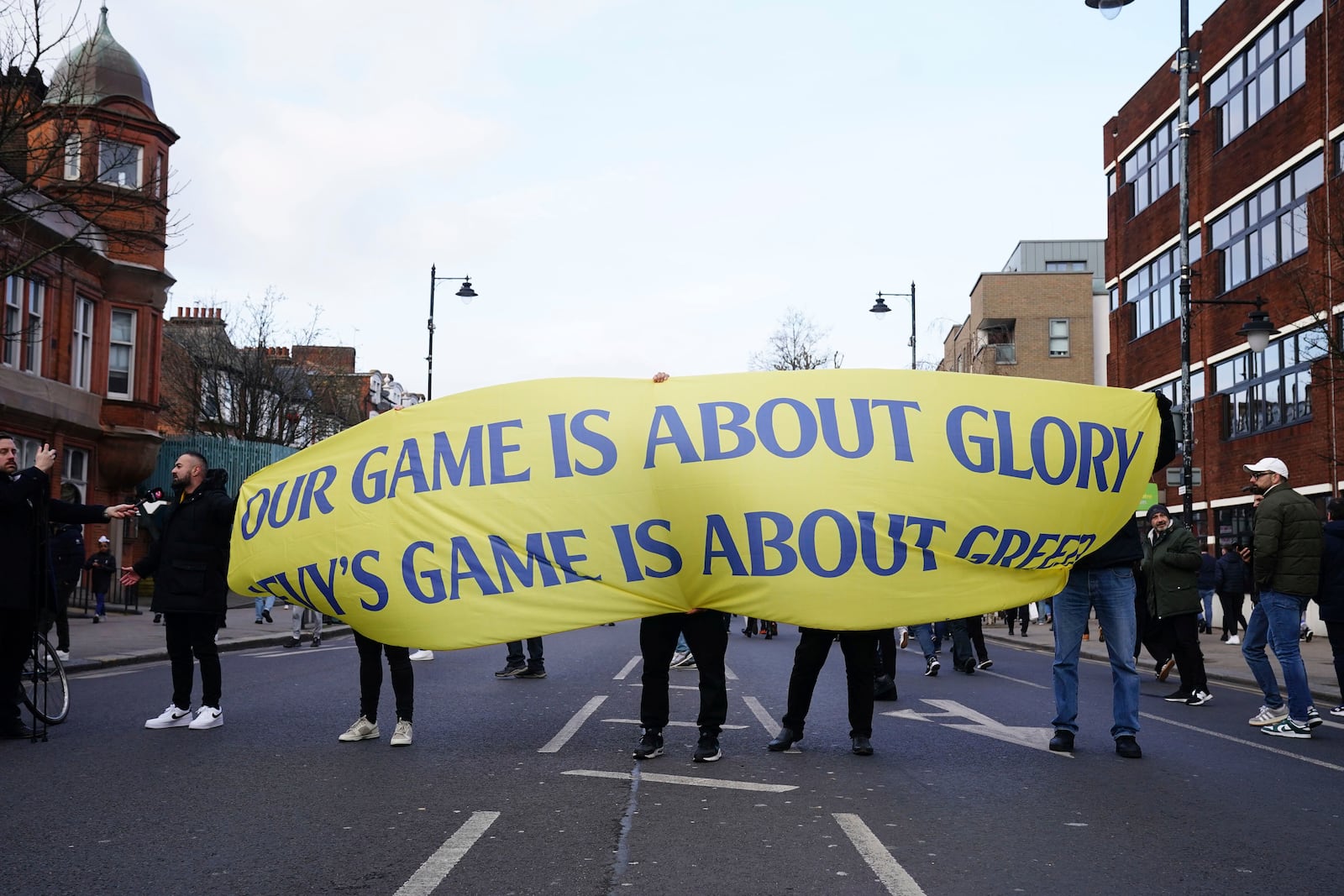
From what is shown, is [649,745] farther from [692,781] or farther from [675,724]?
[675,724]

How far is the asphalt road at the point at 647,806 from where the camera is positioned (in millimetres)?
5438

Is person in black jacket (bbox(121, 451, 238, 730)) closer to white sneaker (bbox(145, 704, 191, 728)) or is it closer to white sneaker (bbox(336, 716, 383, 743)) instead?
white sneaker (bbox(145, 704, 191, 728))

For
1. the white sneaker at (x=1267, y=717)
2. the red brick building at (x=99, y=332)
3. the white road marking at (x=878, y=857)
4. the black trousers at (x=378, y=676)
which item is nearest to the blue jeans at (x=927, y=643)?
the white sneaker at (x=1267, y=717)

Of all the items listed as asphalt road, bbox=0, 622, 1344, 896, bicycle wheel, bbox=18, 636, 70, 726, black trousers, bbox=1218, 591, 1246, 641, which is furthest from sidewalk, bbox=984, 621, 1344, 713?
bicycle wheel, bbox=18, 636, 70, 726

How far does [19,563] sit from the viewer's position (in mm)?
9188

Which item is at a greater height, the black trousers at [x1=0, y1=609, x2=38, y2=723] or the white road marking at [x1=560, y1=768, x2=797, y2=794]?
the black trousers at [x1=0, y1=609, x2=38, y2=723]

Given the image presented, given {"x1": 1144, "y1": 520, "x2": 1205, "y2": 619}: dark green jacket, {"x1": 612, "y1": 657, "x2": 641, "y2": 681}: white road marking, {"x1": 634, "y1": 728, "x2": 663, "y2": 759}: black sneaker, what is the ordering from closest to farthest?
{"x1": 634, "y1": 728, "x2": 663, "y2": 759}: black sneaker, {"x1": 1144, "y1": 520, "x2": 1205, "y2": 619}: dark green jacket, {"x1": 612, "y1": 657, "x2": 641, "y2": 681}: white road marking

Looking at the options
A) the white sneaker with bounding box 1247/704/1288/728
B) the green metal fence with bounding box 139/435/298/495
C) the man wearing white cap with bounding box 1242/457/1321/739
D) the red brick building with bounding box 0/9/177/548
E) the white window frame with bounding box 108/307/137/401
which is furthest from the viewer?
the green metal fence with bounding box 139/435/298/495

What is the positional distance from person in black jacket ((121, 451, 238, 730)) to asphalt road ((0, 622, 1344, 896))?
342 mm

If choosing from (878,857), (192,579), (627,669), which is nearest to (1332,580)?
(878,857)

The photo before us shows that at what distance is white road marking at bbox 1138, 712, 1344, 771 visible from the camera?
8828 mm

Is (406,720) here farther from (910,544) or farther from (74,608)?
(74,608)

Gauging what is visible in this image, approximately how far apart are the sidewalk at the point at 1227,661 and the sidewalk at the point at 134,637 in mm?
12856

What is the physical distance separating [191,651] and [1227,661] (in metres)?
15.4
